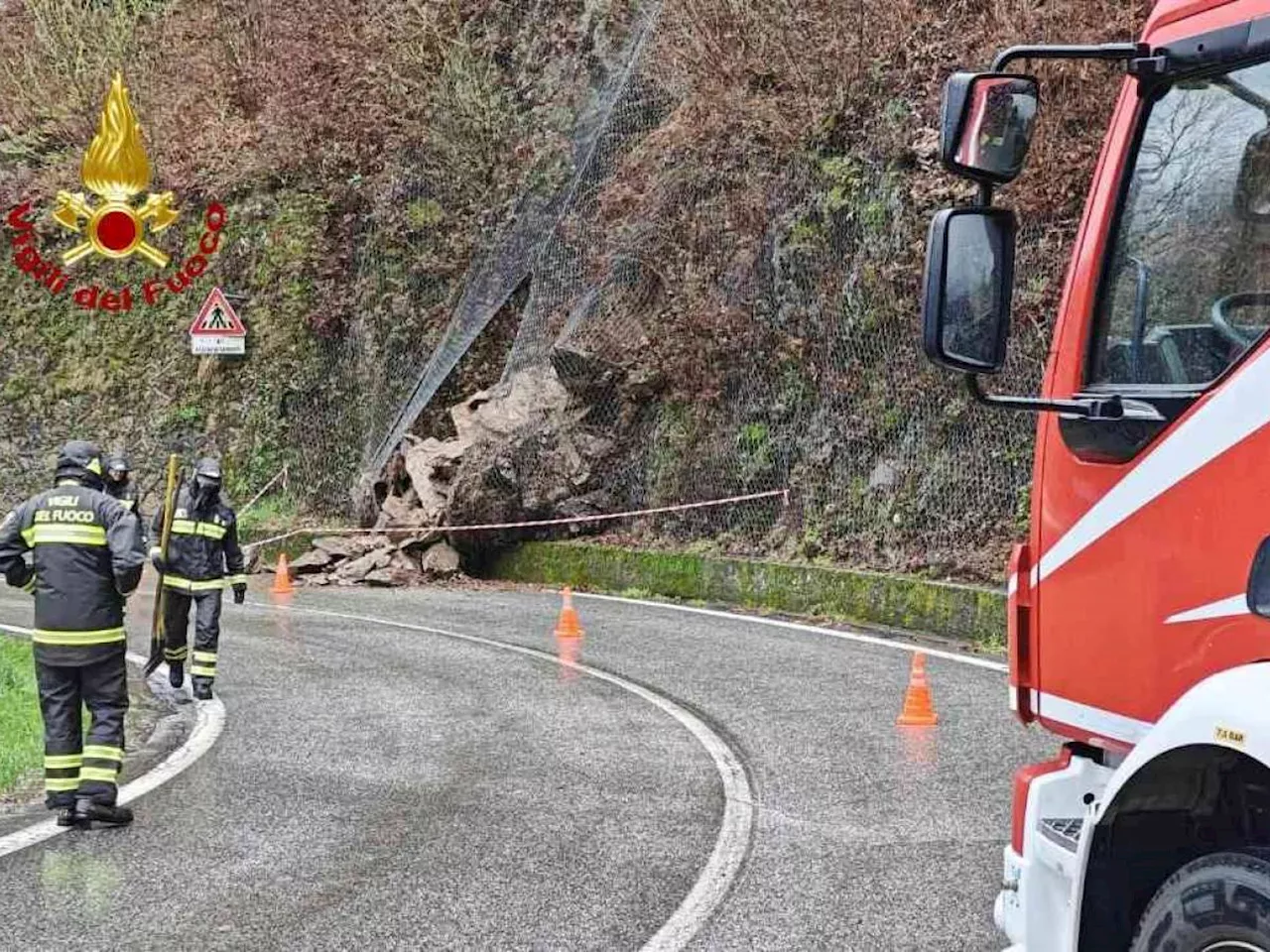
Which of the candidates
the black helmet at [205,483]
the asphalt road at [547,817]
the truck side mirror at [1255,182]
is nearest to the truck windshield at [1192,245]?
the truck side mirror at [1255,182]

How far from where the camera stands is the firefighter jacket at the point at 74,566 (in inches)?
272

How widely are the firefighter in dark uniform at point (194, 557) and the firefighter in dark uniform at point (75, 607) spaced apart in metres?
3.59

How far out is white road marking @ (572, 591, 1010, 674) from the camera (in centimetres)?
1086

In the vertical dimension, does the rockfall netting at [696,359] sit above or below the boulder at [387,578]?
above

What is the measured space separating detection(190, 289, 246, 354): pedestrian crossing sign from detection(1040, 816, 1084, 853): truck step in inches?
838

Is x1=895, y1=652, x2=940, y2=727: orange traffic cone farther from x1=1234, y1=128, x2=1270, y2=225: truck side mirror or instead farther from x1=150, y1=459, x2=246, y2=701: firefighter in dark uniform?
x1=1234, y1=128, x2=1270, y2=225: truck side mirror

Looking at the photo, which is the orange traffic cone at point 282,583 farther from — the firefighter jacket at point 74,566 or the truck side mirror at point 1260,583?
the truck side mirror at point 1260,583

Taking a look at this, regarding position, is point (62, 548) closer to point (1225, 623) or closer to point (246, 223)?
point (1225, 623)

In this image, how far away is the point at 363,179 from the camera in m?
24.9

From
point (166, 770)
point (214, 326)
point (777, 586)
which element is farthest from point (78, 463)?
point (214, 326)

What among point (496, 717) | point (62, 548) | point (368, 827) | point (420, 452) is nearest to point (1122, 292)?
point (368, 827)

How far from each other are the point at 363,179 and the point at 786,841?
20.5 meters

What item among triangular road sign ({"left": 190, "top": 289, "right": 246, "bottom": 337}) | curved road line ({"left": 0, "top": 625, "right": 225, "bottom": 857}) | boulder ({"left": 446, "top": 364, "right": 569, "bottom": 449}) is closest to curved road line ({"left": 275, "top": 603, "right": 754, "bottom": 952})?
curved road line ({"left": 0, "top": 625, "right": 225, "bottom": 857})

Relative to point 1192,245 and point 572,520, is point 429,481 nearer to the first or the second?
point 572,520
